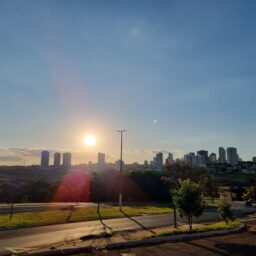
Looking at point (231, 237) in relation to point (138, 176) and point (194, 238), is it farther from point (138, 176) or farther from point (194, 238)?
point (138, 176)

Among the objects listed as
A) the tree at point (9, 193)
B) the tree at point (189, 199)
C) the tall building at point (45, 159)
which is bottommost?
the tree at point (189, 199)

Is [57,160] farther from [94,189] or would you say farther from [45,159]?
[94,189]

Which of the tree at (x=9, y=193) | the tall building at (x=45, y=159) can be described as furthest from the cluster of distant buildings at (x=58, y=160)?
the tree at (x=9, y=193)

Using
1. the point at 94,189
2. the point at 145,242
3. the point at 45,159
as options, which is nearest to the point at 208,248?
the point at 145,242

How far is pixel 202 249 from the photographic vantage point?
16.2 meters

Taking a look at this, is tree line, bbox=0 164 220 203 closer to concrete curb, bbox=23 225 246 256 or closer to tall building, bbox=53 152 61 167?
concrete curb, bbox=23 225 246 256

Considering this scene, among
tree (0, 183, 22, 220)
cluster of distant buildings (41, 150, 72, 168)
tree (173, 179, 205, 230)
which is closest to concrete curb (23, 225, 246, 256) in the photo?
tree (173, 179, 205, 230)

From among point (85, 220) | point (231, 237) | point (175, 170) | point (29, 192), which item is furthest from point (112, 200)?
point (231, 237)

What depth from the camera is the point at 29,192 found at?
60812mm

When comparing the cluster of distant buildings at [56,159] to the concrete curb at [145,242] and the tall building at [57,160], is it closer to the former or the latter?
the tall building at [57,160]

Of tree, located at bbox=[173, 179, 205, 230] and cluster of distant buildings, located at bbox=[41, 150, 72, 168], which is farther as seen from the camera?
cluster of distant buildings, located at bbox=[41, 150, 72, 168]

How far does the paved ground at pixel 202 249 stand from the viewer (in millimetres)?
14914

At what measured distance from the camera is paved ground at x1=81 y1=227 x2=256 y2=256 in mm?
14914

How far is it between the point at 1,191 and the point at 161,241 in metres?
50.3
